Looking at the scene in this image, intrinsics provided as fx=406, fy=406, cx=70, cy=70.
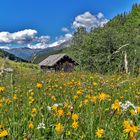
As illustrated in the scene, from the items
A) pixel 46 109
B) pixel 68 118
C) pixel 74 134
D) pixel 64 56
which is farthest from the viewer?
pixel 64 56

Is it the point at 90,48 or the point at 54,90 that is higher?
the point at 90,48

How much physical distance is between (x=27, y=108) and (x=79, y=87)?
229 cm

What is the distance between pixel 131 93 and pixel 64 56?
219ft

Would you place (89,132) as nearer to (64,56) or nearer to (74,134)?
(74,134)

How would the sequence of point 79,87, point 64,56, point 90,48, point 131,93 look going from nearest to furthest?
point 131,93 < point 79,87 < point 90,48 < point 64,56

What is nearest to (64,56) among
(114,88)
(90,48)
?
(90,48)

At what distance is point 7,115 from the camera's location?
4598mm

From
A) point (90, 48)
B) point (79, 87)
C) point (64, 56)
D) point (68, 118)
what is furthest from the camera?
point (64, 56)

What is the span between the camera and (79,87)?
7.09m

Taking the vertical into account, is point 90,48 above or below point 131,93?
above

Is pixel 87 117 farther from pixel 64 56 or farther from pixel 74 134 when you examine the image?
pixel 64 56

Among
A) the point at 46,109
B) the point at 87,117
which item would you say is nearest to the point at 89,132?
the point at 87,117

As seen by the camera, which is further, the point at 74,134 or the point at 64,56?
the point at 64,56

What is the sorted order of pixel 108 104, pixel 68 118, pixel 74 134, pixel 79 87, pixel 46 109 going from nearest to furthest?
1. pixel 74 134
2. pixel 68 118
3. pixel 46 109
4. pixel 108 104
5. pixel 79 87
